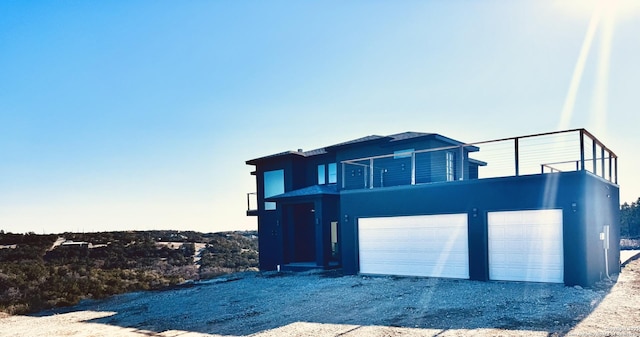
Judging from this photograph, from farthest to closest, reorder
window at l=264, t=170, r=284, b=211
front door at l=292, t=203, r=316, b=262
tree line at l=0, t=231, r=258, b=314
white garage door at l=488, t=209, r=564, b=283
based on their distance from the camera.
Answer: window at l=264, t=170, r=284, b=211, front door at l=292, t=203, r=316, b=262, tree line at l=0, t=231, r=258, b=314, white garage door at l=488, t=209, r=564, b=283

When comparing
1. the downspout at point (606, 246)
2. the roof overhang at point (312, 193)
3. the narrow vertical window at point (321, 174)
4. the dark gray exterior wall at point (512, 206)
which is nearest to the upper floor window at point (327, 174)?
the narrow vertical window at point (321, 174)

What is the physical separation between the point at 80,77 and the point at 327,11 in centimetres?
960

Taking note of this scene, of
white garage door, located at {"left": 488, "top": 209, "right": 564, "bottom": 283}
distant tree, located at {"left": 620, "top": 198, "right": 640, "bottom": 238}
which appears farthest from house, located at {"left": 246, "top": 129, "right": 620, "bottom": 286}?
distant tree, located at {"left": 620, "top": 198, "right": 640, "bottom": 238}

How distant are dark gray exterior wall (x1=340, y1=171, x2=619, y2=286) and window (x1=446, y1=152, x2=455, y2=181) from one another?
467 cm

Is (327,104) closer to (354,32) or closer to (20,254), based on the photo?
(354,32)

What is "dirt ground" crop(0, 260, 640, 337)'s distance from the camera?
812cm

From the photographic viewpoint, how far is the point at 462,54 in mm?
14453

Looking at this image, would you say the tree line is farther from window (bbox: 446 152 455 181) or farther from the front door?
window (bbox: 446 152 455 181)

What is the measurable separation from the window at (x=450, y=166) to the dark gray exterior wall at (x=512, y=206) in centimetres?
467

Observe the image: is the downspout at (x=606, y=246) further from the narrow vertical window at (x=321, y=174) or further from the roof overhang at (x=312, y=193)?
the narrow vertical window at (x=321, y=174)

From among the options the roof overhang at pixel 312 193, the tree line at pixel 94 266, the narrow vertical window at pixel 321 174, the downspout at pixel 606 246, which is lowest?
the tree line at pixel 94 266

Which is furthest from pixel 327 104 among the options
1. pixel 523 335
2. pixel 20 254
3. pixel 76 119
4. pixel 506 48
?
pixel 20 254

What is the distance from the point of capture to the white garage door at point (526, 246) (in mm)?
12078

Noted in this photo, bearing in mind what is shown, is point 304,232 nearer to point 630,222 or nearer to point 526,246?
point 526,246
